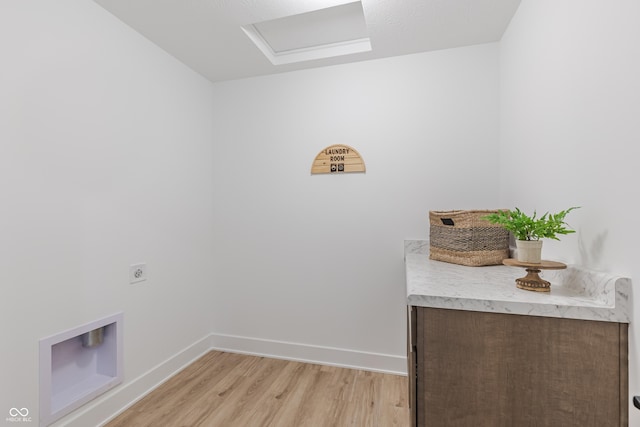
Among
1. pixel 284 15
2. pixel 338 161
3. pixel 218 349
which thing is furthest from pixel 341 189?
pixel 218 349

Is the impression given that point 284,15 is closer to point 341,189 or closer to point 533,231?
point 341,189

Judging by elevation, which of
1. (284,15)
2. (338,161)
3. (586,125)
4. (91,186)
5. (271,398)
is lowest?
(271,398)

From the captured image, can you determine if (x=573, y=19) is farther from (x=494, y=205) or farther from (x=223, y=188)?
(x=223, y=188)

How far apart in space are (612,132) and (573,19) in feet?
1.66

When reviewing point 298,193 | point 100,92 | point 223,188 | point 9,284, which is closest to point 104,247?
point 9,284

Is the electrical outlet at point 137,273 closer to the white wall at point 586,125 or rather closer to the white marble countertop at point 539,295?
the white marble countertop at point 539,295

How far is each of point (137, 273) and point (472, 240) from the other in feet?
6.55

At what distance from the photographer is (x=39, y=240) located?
1328mm

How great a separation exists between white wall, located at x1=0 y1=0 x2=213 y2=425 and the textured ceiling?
18 centimetres

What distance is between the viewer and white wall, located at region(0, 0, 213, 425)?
4.09ft

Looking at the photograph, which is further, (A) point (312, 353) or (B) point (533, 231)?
(A) point (312, 353)

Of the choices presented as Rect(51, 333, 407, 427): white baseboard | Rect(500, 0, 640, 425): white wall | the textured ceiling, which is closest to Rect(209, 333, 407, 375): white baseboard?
Rect(51, 333, 407, 427): white baseboard
